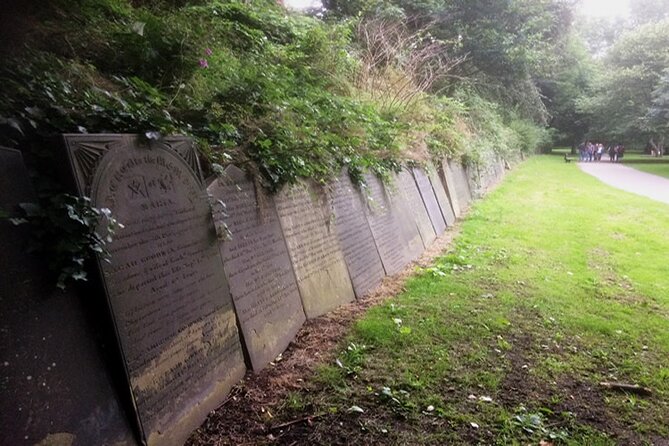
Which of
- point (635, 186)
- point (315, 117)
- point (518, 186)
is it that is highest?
point (315, 117)

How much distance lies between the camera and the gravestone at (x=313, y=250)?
3690mm

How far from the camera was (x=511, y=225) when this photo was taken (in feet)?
27.5

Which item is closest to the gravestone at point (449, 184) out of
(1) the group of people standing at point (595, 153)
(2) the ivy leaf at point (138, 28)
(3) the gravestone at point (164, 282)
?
(2) the ivy leaf at point (138, 28)

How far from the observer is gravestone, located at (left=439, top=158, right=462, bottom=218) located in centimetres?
935

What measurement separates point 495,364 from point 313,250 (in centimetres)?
176

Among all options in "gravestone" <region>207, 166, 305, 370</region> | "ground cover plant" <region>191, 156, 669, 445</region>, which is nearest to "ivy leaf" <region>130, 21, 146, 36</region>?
"gravestone" <region>207, 166, 305, 370</region>

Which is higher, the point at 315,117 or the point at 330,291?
the point at 315,117

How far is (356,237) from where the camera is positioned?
15.7 feet

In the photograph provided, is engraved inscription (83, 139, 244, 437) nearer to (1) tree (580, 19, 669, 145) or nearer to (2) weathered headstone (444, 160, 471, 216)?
(2) weathered headstone (444, 160, 471, 216)

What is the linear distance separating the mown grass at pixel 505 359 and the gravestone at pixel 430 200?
1.41m

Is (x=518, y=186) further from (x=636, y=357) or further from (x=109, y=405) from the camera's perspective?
(x=109, y=405)

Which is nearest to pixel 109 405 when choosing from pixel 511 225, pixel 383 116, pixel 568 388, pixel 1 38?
pixel 568 388

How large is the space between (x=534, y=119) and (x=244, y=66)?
21902 mm

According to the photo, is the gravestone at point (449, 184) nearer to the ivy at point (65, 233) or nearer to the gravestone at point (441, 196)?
the gravestone at point (441, 196)
